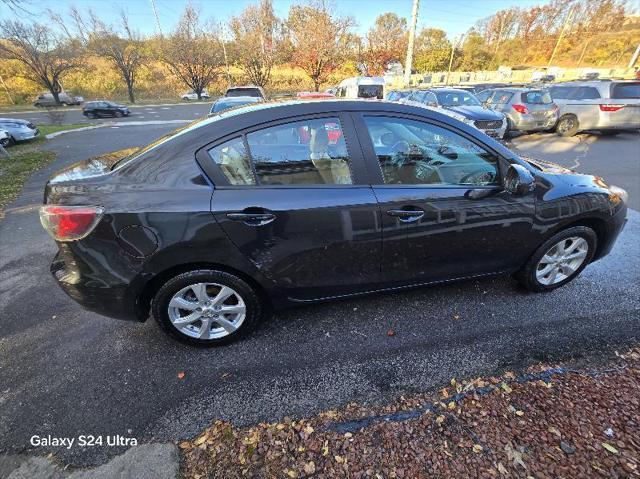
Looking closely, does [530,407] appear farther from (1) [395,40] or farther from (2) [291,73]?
(2) [291,73]

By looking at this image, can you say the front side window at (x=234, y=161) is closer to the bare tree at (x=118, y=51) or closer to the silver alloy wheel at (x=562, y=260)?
the silver alloy wheel at (x=562, y=260)

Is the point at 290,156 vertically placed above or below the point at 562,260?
above

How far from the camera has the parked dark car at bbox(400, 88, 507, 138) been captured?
29.6 feet

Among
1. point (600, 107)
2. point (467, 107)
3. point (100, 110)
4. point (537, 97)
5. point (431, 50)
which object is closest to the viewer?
point (600, 107)

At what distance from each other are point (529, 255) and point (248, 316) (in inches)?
89.5

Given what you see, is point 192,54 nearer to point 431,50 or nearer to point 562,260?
point 431,50

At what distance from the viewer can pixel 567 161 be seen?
767 centimetres

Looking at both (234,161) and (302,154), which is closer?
(234,161)

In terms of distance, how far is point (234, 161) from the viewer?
2066 mm

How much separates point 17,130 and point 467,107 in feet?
51.1

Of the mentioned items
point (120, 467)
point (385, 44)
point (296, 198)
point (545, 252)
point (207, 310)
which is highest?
point (385, 44)

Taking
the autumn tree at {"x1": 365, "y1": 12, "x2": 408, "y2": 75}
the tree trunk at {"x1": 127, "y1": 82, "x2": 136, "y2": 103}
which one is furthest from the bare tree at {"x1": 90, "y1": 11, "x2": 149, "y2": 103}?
the autumn tree at {"x1": 365, "y1": 12, "x2": 408, "y2": 75}

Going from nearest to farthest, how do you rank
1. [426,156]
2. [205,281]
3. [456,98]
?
[205,281], [426,156], [456,98]

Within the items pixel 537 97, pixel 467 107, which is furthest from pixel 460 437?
pixel 537 97
